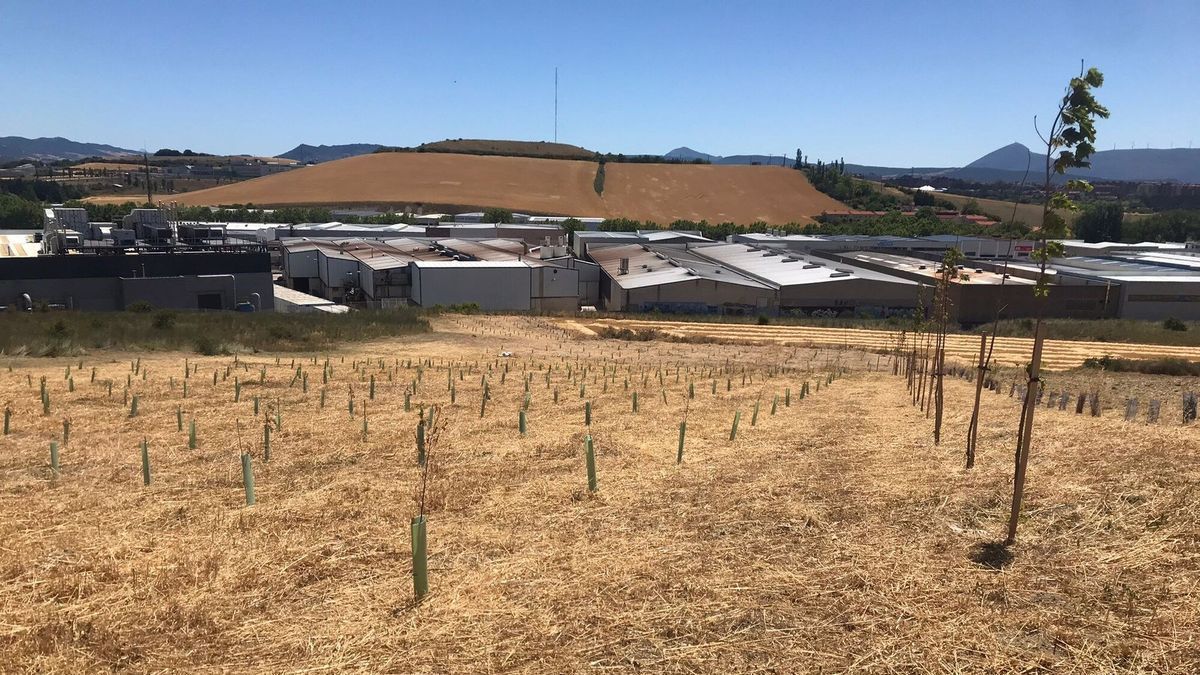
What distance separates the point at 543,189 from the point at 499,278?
246 ft

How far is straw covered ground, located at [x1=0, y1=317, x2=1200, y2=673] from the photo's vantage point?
15.7 feet

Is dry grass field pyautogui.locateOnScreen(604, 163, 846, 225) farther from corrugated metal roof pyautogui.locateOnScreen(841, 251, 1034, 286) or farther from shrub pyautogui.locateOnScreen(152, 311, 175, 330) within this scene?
shrub pyautogui.locateOnScreen(152, 311, 175, 330)

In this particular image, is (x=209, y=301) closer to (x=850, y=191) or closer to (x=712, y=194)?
(x=712, y=194)

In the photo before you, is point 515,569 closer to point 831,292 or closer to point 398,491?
point 398,491

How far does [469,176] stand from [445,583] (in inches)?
4786

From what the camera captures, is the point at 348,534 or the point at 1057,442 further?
the point at 1057,442

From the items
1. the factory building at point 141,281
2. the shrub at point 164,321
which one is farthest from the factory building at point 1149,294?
the shrub at point 164,321

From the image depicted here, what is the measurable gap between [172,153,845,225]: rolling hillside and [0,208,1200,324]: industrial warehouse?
47040mm

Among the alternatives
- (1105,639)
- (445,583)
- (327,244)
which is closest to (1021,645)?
(1105,639)

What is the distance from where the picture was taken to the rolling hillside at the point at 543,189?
111312 mm

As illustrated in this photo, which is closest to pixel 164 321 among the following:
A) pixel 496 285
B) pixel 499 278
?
pixel 496 285

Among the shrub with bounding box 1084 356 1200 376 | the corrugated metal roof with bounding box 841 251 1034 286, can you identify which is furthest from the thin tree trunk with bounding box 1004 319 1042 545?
the corrugated metal roof with bounding box 841 251 1034 286

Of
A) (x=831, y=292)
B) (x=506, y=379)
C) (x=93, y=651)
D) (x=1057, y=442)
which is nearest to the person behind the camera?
(x=93, y=651)

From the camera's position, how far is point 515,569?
5883 mm
